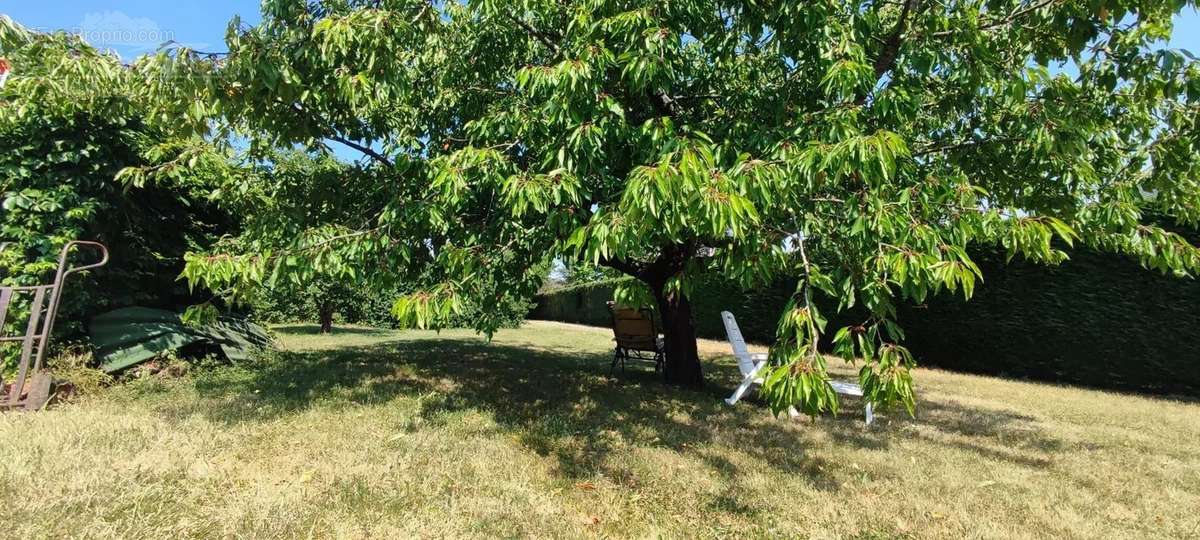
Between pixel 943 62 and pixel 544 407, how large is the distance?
4.06 metres

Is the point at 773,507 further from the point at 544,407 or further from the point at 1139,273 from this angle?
the point at 1139,273

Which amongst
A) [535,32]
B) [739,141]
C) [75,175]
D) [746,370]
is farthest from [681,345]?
[75,175]

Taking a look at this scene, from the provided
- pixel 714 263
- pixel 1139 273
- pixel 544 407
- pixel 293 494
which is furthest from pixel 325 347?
pixel 1139 273

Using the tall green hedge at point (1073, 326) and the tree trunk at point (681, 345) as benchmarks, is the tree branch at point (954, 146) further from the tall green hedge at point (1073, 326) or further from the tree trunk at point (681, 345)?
the tall green hedge at point (1073, 326)

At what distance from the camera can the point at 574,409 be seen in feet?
17.2

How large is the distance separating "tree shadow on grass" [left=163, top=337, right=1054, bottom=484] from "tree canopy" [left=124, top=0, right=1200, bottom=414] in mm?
1164

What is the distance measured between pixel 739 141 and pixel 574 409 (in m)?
2.72

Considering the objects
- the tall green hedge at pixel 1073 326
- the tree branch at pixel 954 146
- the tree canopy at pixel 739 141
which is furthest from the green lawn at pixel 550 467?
the tall green hedge at pixel 1073 326

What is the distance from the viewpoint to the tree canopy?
2.58 metres

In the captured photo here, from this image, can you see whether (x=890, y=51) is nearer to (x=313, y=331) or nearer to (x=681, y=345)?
(x=681, y=345)

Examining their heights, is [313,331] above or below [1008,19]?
below

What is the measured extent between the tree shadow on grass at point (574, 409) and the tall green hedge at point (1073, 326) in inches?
158

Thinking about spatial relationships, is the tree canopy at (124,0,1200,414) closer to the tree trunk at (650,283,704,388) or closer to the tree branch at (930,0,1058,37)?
the tree branch at (930,0,1058,37)

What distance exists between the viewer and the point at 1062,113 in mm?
3678
